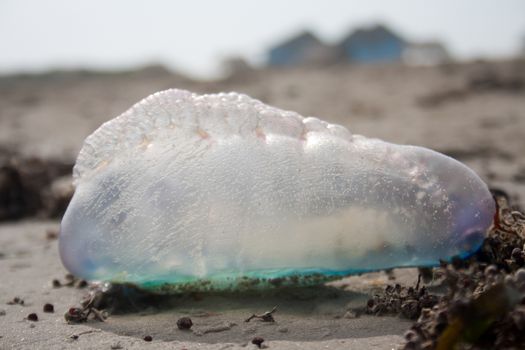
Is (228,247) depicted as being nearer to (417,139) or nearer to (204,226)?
(204,226)

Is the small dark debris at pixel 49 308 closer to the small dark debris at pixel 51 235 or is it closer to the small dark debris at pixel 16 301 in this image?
the small dark debris at pixel 16 301

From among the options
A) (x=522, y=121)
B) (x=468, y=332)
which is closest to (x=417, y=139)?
(x=522, y=121)

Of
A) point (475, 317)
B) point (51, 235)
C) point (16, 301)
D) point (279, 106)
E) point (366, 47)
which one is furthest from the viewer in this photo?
point (366, 47)

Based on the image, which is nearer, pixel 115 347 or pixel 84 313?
pixel 115 347

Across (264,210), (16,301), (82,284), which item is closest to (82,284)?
(82,284)

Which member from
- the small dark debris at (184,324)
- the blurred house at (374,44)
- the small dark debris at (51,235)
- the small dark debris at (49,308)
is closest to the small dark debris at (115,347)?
the small dark debris at (184,324)

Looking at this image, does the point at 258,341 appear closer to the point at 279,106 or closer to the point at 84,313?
the point at 84,313
